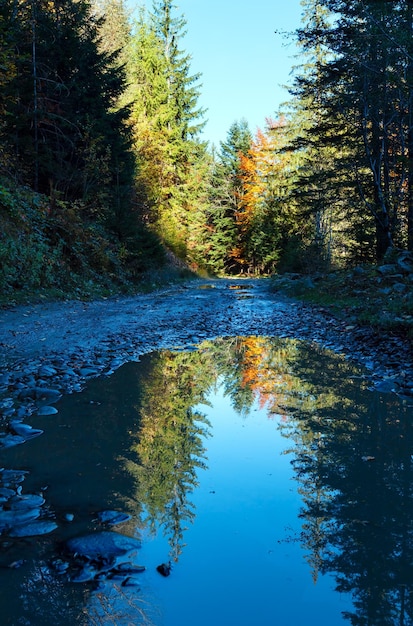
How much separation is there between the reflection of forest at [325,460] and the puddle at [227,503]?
0.04 feet

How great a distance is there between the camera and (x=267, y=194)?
126 ft

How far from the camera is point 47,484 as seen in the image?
9.84 ft

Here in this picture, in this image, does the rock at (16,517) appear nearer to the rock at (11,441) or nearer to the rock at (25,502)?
the rock at (25,502)

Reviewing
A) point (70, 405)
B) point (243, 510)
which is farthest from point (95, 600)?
point (70, 405)

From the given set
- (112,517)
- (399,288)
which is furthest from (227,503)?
(399,288)

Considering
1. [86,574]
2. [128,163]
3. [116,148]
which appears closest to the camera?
[86,574]

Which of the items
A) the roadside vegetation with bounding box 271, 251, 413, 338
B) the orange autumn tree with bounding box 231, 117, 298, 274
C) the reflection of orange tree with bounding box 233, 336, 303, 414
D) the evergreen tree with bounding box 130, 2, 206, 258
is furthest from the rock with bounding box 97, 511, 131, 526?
the orange autumn tree with bounding box 231, 117, 298, 274

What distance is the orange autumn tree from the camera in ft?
121

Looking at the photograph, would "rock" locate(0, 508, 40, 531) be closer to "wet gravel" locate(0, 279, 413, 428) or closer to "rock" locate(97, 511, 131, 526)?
"rock" locate(97, 511, 131, 526)

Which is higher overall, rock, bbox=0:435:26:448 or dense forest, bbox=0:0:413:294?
dense forest, bbox=0:0:413:294

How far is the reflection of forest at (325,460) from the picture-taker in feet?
7.27

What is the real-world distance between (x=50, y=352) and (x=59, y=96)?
14341mm

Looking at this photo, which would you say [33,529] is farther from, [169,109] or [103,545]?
[169,109]

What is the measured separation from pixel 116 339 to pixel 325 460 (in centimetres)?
546
